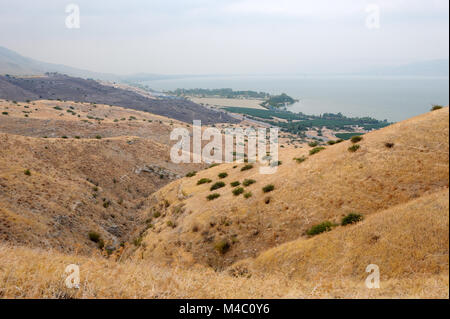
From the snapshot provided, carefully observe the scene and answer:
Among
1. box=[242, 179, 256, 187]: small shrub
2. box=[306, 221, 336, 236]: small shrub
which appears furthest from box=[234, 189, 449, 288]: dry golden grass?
box=[242, 179, 256, 187]: small shrub

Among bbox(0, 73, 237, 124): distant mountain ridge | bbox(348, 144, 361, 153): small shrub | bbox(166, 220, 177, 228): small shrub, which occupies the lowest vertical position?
bbox(166, 220, 177, 228): small shrub

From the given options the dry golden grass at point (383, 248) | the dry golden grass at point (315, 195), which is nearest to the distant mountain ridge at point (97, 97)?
the dry golden grass at point (315, 195)

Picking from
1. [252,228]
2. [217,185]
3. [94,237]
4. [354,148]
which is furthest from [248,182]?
[94,237]

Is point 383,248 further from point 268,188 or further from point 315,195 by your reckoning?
point 268,188

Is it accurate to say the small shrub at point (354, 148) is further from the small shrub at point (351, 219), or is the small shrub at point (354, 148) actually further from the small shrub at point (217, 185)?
the small shrub at point (217, 185)

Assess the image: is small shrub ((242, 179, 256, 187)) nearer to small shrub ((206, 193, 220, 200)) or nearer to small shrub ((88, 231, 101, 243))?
small shrub ((206, 193, 220, 200))
